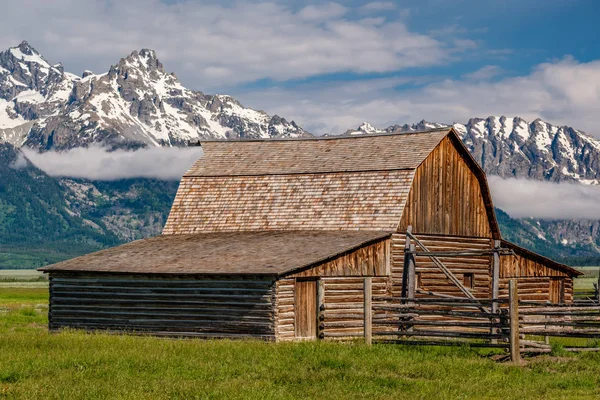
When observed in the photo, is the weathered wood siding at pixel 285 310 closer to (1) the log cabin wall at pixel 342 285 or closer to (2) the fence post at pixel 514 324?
(1) the log cabin wall at pixel 342 285

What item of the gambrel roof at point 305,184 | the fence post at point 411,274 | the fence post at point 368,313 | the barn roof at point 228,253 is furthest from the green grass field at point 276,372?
the gambrel roof at point 305,184

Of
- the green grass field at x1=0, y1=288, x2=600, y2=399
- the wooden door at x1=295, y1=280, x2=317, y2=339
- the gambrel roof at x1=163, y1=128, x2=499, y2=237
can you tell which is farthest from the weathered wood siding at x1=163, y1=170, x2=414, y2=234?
the green grass field at x1=0, y1=288, x2=600, y2=399

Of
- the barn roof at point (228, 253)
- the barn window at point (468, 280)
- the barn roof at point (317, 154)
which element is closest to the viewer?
the barn roof at point (228, 253)

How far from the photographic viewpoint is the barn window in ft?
140

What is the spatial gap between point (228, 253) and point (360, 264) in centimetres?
489

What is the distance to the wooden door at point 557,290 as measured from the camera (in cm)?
4881


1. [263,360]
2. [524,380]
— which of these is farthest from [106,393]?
[524,380]

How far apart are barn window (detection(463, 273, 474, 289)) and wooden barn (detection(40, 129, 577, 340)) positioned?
49mm

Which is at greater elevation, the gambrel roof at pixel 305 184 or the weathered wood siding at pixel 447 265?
the gambrel roof at pixel 305 184

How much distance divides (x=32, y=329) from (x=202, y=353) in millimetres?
16414

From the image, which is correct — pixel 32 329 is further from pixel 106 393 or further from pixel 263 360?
pixel 106 393

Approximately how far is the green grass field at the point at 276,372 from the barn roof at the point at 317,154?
563 inches

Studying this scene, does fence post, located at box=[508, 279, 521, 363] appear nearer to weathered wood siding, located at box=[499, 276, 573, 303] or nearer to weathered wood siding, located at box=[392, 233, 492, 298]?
weathered wood siding, located at box=[392, 233, 492, 298]

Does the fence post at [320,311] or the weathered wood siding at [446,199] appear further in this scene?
the weathered wood siding at [446,199]
